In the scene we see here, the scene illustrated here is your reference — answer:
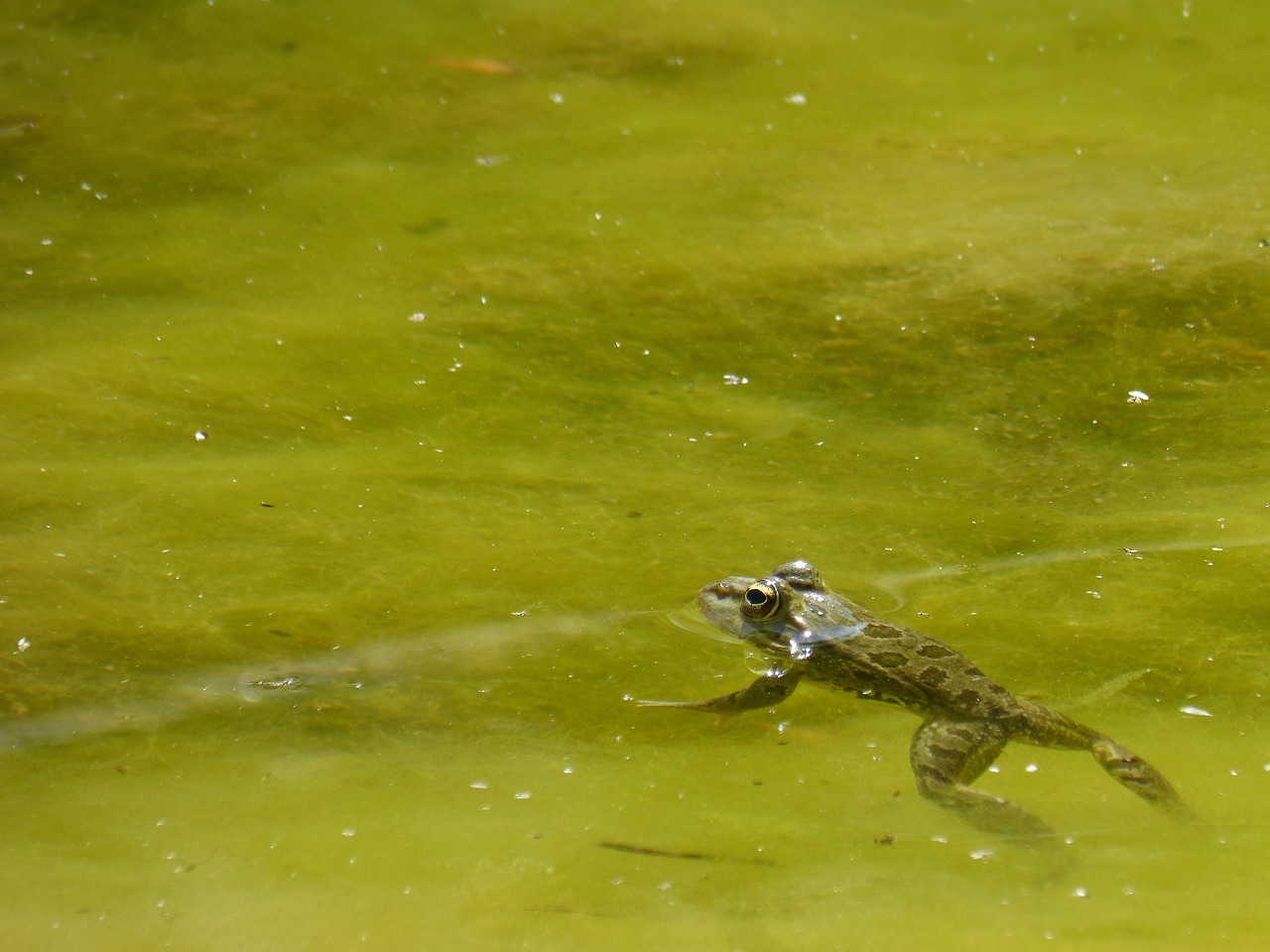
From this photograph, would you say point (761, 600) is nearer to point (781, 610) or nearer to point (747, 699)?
point (781, 610)

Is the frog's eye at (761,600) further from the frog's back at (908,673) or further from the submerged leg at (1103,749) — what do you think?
the submerged leg at (1103,749)

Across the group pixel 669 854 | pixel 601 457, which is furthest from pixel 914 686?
pixel 601 457

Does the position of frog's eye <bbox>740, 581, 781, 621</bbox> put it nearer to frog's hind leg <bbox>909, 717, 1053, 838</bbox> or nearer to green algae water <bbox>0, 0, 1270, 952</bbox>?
green algae water <bbox>0, 0, 1270, 952</bbox>

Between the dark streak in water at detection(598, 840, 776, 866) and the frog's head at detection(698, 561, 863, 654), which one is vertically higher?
the frog's head at detection(698, 561, 863, 654)

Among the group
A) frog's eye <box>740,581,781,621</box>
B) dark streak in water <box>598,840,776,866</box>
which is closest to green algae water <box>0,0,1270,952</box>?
dark streak in water <box>598,840,776,866</box>

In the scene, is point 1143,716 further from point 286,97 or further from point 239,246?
point 286,97
